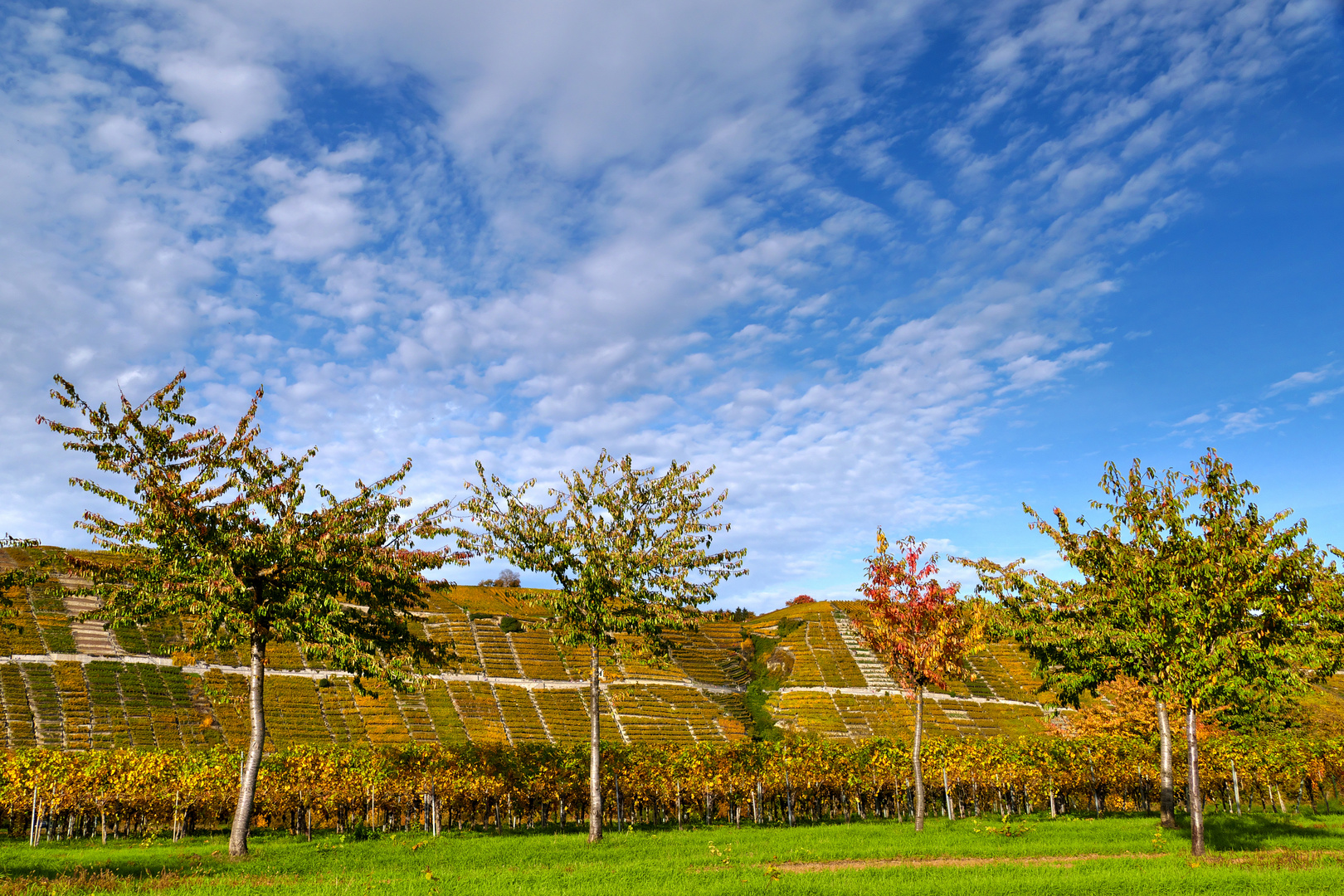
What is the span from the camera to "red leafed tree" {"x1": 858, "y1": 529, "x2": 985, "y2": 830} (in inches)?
1079

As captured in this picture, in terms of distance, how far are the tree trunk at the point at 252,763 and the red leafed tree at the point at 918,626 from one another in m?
20.4

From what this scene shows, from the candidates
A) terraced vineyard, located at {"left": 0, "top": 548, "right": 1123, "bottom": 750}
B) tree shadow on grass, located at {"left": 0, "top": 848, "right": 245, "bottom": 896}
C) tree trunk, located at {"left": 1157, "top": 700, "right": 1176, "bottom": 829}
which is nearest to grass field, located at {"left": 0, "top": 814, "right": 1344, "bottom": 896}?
tree shadow on grass, located at {"left": 0, "top": 848, "right": 245, "bottom": 896}

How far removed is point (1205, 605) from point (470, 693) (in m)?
48.2

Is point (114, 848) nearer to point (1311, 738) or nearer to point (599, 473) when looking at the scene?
point (599, 473)

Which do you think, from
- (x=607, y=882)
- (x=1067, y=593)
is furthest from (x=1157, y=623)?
(x=607, y=882)

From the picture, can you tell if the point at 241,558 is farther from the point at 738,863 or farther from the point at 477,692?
the point at 477,692

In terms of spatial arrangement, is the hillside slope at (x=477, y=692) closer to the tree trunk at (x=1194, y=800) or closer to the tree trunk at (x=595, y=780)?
the tree trunk at (x=595, y=780)

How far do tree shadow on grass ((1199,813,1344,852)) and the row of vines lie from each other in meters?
7.31

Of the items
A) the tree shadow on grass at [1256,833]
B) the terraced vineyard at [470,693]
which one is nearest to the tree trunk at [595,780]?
the terraced vineyard at [470,693]

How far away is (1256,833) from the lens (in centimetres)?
2561

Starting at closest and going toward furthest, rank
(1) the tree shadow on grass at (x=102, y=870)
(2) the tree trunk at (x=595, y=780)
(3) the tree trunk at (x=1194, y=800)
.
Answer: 1. (1) the tree shadow on grass at (x=102, y=870)
2. (3) the tree trunk at (x=1194, y=800)
3. (2) the tree trunk at (x=595, y=780)

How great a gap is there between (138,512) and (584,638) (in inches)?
544

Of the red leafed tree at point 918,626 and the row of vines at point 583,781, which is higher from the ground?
the red leafed tree at point 918,626

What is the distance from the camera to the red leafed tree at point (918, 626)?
89.9 feet
